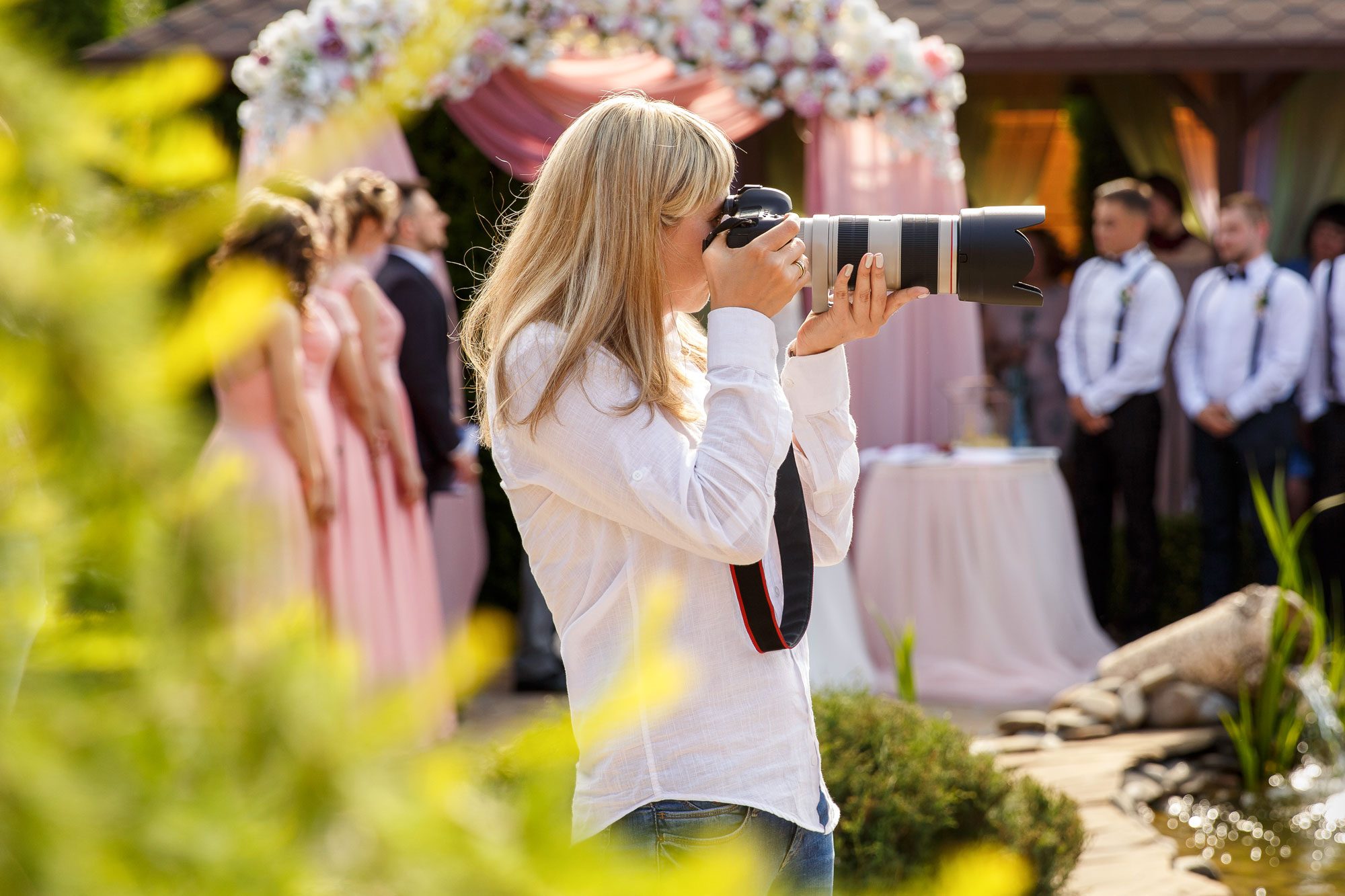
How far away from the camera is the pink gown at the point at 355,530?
5.13m

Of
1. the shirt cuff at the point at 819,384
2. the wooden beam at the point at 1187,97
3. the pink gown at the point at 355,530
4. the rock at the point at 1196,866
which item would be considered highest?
the shirt cuff at the point at 819,384

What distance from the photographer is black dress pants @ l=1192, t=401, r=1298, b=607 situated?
707 centimetres

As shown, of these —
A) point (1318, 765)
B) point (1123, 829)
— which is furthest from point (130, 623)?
point (1318, 765)

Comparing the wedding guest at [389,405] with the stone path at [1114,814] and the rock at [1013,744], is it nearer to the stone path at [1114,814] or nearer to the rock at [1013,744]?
the rock at [1013,744]

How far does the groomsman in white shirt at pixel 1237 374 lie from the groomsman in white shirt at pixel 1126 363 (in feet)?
0.74

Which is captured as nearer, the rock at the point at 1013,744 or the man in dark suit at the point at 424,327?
the rock at the point at 1013,744

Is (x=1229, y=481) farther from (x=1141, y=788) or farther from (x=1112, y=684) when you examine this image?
(x=1141, y=788)

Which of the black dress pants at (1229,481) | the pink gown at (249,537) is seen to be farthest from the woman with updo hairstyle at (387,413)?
the pink gown at (249,537)

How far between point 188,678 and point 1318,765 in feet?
17.2

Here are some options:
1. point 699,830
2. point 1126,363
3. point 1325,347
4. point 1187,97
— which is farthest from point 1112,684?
point 1187,97

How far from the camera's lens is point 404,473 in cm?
559

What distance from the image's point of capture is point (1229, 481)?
724cm

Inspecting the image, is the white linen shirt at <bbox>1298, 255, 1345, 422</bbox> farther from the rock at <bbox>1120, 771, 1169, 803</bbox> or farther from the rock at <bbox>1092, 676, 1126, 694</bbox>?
the rock at <bbox>1120, 771, 1169, 803</bbox>

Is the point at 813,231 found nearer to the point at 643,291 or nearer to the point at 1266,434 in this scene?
the point at 643,291
